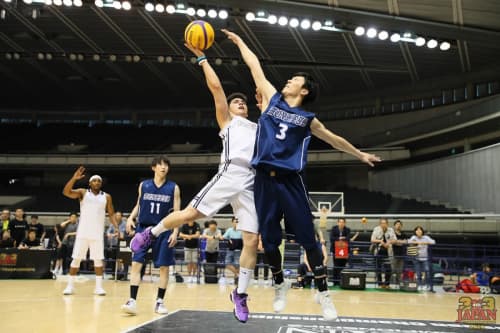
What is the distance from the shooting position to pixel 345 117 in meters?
33.7

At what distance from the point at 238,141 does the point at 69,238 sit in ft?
35.6

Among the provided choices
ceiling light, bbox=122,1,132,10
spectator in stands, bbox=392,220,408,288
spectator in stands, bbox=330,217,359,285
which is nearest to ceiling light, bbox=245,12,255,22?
ceiling light, bbox=122,1,132,10

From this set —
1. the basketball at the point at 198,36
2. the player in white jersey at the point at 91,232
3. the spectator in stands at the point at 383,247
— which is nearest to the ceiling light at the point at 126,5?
the player in white jersey at the point at 91,232

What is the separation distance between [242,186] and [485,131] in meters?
23.6

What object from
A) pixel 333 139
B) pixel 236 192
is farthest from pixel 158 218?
pixel 333 139

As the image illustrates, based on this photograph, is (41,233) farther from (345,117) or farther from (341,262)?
(345,117)

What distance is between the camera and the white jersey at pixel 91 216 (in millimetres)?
9266

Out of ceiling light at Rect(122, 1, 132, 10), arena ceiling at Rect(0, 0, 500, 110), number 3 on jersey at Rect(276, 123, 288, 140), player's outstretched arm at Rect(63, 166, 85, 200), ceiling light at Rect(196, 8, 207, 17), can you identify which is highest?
arena ceiling at Rect(0, 0, 500, 110)

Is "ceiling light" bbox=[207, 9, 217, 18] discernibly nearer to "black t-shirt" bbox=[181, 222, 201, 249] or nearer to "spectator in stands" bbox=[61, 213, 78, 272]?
"black t-shirt" bbox=[181, 222, 201, 249]

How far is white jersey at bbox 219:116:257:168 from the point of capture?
498 cm

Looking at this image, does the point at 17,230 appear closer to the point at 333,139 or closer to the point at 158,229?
the point at 158,229

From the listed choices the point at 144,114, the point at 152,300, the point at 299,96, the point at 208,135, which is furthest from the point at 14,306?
the point at 144,114

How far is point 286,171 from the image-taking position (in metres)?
4.41

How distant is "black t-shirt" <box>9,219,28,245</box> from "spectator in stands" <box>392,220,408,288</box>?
34.8ft
